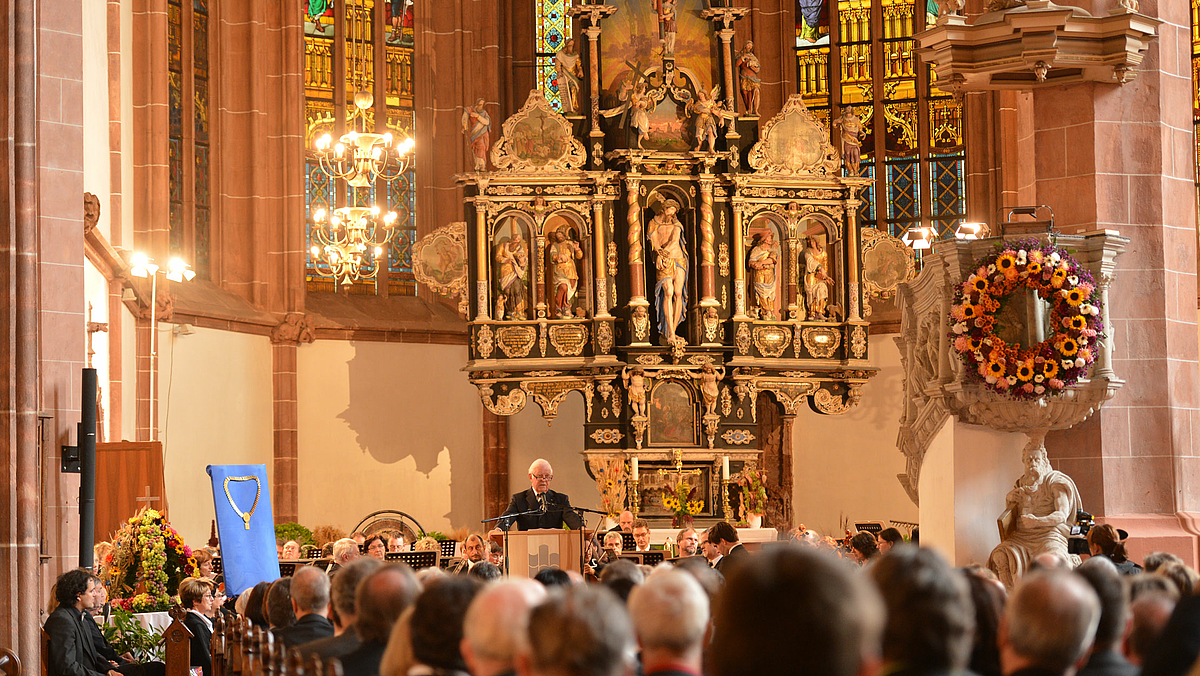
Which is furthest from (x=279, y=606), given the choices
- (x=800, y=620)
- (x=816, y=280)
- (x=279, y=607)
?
(x=816, y=280)

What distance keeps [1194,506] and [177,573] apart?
6.80m

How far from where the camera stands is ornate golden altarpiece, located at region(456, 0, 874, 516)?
17625 millimetres

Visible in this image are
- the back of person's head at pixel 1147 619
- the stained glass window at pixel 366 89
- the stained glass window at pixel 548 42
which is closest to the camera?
the back of person's head at pixel 1147 619

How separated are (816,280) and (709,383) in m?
1.89

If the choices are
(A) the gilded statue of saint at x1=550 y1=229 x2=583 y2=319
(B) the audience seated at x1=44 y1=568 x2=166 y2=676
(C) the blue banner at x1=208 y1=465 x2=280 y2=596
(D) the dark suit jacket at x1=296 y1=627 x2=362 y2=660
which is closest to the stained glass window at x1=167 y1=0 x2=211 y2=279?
(A) the gilded statue of saint at x1=550 y1=229 x2=583 y2=319

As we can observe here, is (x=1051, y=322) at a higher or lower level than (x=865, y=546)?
higher

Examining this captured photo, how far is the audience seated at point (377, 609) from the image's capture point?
14.5ft

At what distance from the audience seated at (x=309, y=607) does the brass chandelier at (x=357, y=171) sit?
8.96 m

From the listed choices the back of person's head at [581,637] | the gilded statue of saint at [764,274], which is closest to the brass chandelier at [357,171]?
the gilded statue of saint at [764,274]

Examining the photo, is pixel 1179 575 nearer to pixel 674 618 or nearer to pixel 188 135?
pixel 674 618

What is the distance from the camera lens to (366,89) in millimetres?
20844

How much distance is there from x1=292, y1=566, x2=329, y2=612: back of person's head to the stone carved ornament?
40.5 feet

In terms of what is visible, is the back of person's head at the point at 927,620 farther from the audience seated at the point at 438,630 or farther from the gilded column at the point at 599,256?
the gilded column at the point at 599,256

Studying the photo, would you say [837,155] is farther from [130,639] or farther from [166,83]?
[130,639]
